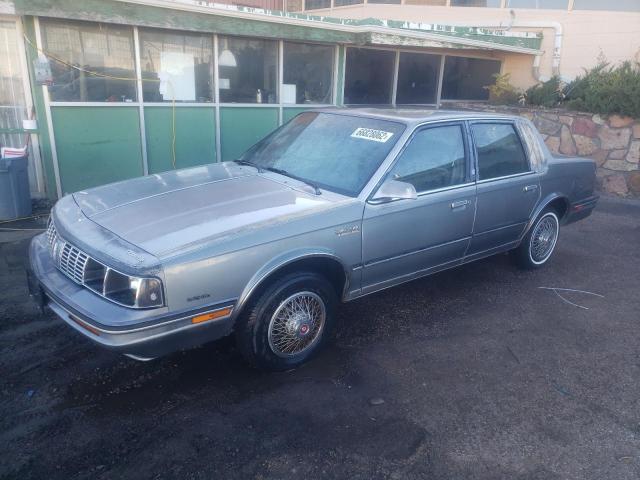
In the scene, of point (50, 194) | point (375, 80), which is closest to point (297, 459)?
point (50, 194)

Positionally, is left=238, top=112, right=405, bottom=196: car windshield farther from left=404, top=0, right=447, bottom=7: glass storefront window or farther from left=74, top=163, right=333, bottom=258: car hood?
left=404, top=0, right=447, bottom=7: glass storefront window

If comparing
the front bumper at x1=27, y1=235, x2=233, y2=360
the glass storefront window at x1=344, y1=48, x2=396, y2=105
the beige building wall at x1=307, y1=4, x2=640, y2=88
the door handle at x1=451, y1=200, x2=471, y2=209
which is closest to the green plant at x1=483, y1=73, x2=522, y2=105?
the beige building wall at x1=307, y1=4, x2=640, y2=88

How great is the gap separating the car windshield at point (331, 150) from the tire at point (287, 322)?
31.5 inches

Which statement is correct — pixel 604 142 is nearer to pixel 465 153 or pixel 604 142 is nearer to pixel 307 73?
pixel 307 73

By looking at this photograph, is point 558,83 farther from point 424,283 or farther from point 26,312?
point 26,312

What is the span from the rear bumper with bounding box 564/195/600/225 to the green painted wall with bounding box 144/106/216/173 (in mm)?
5186

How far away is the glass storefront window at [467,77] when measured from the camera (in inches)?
440

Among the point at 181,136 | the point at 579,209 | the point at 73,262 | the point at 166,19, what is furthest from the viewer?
the point at 181,136

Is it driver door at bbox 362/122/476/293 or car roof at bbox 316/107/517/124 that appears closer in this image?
driver door at bbox 362/122/476/293

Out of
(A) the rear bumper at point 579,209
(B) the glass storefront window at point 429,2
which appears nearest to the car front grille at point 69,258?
(A) the rear bumper at point 579,209

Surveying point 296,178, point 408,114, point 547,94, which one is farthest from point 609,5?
point 296,178

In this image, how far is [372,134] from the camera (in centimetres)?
406

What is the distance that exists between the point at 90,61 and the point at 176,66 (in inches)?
46.7

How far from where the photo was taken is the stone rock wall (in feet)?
29.9
